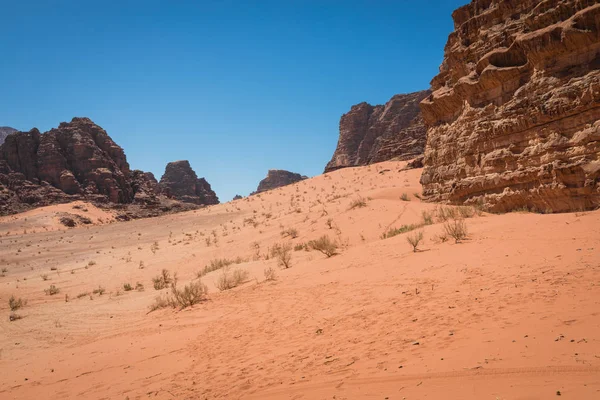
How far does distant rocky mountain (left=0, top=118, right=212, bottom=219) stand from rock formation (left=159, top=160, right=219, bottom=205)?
1018 inches

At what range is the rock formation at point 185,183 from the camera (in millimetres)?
90269

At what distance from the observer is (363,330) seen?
4.06 meters

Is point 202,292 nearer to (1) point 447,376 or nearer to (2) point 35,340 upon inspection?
(2) point 35,340

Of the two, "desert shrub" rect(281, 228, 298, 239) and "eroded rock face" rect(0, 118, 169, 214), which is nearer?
"desert shrub" rect(281, 228, 298, 239)

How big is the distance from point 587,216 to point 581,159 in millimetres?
1509

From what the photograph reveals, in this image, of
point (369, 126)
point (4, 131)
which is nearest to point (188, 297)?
point (369, 126)

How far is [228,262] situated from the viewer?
12438 millimetres

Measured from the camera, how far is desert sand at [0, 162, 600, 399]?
2652 millimetres

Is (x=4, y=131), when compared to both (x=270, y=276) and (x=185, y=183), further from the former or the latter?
(x=270, y=276)

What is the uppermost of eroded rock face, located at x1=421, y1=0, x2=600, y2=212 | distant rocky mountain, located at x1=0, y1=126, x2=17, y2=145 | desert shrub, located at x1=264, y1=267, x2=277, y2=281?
distant rocky mountain, located at x1=0, y1=126, x2=17, y2=145

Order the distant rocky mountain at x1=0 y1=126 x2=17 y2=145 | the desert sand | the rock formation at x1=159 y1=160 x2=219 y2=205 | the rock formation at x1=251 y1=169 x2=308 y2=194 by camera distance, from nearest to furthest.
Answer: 1. the desert sand
2. the rock formation at x1=159 y1=160 x2=219 y2=205
3. the rock formation at x1=251 y1=169 x2=308 y2=194
4. the distant rocky mountain at x1=0 y1=126 x2=17 y2=145

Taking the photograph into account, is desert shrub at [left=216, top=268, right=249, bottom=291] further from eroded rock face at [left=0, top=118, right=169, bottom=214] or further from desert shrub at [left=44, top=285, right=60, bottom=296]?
eroded rock face at [left=0, top=118, right=169, bottom=214]

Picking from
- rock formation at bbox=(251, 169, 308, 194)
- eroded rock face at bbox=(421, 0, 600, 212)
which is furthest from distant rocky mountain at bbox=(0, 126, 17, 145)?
eroded rock face at bbox=(421, 0, 600, 212)

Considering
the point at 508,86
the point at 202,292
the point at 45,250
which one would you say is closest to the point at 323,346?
the point at 202,292
